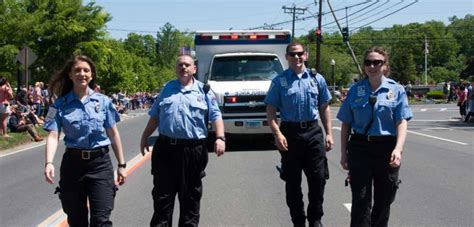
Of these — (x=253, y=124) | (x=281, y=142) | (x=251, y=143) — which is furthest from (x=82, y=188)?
(x=251, y=143)

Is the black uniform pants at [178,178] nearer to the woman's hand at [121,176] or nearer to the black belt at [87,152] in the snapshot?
the woman's hand at [121,176]

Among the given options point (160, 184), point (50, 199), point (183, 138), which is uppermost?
point (183, 138)

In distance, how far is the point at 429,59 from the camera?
13375 cm

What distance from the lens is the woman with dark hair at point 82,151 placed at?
5.03 meters

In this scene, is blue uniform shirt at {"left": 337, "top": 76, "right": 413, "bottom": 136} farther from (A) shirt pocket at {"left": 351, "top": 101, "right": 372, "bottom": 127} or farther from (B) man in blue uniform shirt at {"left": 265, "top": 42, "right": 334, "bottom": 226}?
(B) man in blue uniform shirt at {"left": 265, "top": 42, "right": 334, "bottom": 226}

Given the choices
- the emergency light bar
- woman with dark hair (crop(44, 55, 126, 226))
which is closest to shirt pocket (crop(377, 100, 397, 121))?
woman with dark hair (crop(44, 55, 126, 226))

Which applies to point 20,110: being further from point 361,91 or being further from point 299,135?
point 361,91

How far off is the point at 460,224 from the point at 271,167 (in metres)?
5.14

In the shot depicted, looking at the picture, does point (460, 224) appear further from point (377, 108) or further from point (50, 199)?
point (50, 199)

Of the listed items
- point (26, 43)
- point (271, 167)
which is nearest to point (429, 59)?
point (26, 43)

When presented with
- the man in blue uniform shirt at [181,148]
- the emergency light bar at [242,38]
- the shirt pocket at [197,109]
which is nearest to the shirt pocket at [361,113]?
the man in blue uniform shirt at [181,148]

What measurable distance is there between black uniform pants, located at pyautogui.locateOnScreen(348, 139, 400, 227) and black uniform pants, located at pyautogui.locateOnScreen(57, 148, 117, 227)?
7.12 feet

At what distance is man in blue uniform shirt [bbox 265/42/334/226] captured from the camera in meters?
6.07

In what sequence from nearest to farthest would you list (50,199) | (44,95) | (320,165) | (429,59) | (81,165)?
(81,165)
(320,165)
(50,199)
(44,95)
(429,59)
